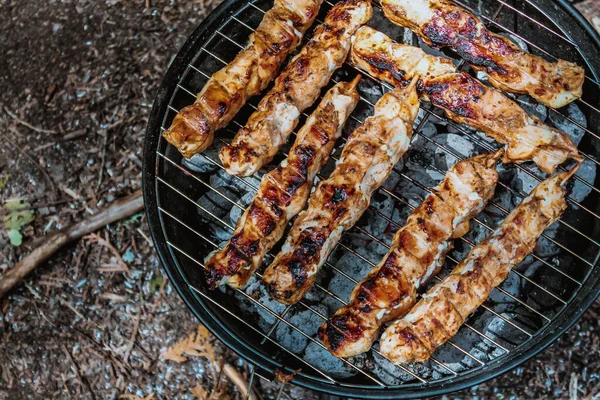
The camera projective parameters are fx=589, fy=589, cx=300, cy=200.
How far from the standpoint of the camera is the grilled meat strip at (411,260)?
10.8ft

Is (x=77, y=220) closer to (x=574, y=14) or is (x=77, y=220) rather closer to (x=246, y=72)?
(x=246, y=72)

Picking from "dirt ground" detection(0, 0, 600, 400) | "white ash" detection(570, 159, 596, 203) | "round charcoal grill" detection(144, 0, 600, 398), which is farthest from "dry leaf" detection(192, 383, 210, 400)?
"white ash" detection(570, 159, 596, 203)

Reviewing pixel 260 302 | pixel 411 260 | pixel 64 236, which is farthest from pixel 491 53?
pixel 64 236

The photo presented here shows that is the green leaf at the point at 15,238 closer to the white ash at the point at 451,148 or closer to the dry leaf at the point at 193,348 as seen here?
the dry leaf at the point at 193,348

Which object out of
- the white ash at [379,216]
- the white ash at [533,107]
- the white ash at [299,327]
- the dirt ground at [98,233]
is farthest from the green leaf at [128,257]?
the white ash at [533,107]

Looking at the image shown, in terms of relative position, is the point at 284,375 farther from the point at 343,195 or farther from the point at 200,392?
the point at 200,392

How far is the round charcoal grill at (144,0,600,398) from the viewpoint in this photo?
372 cm

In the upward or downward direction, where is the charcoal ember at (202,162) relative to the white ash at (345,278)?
upward

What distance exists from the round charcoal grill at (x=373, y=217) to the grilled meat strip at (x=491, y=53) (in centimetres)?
16

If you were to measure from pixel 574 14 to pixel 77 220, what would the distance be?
4.08m

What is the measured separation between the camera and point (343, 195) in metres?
3.46

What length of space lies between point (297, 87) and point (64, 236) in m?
2.42

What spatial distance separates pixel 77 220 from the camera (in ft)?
16.5

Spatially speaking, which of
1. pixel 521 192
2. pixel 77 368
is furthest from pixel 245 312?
pixel 521 192
